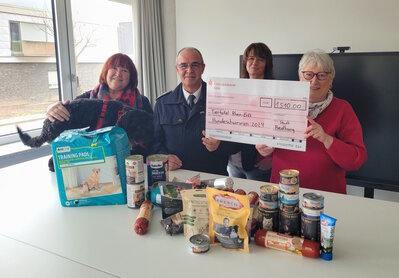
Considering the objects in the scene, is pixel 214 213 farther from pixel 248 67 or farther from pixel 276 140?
pixel 248 67

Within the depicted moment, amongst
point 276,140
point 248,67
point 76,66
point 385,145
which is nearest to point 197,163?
point 276,140

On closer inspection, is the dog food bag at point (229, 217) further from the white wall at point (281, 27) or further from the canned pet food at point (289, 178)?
the white wall at point (281, 27)

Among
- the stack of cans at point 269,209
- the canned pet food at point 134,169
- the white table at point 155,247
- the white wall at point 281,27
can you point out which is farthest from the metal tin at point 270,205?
the white wall at point 281,27

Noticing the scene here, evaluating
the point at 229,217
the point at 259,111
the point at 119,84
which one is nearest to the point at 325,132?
the point at 259,111

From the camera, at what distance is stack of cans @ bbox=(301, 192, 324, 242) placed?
900 mm

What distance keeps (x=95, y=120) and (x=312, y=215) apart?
41.6 inches

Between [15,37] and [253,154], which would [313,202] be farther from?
[15,37]

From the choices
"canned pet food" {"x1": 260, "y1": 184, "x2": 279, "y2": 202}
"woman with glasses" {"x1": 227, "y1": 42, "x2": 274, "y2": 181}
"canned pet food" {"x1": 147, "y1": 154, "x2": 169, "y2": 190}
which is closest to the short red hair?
"woman with glasses" {"x1": 227, "y1": 42, "x2": 274, "y2": 181}

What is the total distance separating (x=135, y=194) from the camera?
3.96 ft

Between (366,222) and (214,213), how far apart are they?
1.76ft

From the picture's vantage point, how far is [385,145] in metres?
2.42

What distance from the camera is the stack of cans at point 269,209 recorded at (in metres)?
0.97

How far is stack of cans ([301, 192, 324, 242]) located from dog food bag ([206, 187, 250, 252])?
0.53ft

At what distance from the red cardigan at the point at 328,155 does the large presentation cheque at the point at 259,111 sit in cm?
28
